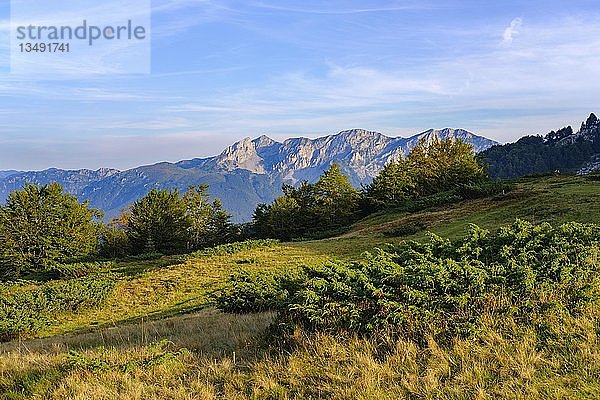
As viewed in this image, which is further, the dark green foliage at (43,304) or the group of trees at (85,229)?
the group of trees at (85,229)

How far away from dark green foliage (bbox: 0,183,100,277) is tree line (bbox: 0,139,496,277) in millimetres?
110

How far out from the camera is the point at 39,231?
4625 centimetres

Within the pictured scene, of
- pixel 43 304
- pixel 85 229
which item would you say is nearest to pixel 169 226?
pixel 85 229

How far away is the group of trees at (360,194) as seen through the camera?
54.6 m

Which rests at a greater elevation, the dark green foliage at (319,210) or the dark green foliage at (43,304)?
the dark green foliage at (319,210)

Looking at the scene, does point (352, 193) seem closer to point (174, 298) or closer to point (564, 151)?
point (174, 298)

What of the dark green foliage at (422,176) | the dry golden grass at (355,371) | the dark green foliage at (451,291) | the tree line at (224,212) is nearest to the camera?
the dry golden grass at (355,371)

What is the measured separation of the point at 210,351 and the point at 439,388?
4.30 metres

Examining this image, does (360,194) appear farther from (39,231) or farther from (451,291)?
(451,291)

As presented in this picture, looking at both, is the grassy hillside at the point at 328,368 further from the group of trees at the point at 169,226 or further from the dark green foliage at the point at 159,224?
the dark green foliage at the point at 159,224

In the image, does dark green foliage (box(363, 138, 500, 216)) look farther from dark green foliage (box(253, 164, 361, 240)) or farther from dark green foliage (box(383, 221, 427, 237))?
dark green foliage (box(383, 221, 427, 237))

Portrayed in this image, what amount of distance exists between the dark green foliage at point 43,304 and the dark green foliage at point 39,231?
23.9m

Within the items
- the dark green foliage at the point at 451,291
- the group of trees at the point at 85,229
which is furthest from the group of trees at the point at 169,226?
the dark green foliage at the point at 451,291

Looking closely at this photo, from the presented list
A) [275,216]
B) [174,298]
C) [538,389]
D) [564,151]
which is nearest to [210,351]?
[538,389]
